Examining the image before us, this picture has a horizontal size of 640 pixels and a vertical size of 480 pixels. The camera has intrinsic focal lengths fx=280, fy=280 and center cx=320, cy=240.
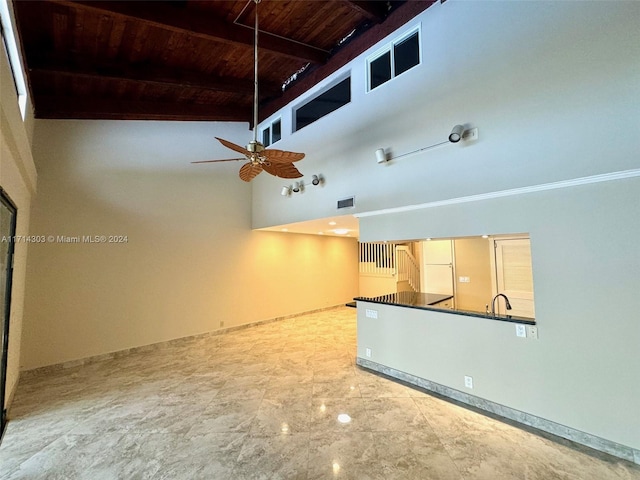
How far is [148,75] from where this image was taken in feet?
14.4

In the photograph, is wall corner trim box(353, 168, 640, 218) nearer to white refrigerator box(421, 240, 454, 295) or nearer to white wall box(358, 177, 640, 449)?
white wall box(358, 177, 640, 449)

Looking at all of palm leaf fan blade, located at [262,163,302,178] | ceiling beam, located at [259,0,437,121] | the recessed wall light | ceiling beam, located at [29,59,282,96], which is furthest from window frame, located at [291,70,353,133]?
A: the recessed wall light

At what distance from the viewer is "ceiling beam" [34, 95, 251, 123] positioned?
4.49 m

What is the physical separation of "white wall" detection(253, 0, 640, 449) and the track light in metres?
0.13

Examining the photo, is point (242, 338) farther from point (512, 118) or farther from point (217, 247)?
point (512, 118)

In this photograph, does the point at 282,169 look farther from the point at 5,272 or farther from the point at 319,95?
the point at 5,272

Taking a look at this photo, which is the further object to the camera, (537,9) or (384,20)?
(384,20)

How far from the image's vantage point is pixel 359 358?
4.39 metres

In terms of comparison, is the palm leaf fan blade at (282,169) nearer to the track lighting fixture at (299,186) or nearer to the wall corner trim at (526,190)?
the wall corner trim at (526,190)

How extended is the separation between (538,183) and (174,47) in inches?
199

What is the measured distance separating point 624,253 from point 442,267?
3601 millimetres

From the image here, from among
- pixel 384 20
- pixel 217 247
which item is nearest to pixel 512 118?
pixel 384 20

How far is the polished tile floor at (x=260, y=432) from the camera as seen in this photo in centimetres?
228

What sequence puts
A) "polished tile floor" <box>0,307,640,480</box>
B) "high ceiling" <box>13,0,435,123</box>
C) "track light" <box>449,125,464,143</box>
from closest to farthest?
1. "polished tile floor" <box>0,307,640,480</box>
2. "track light" <box>449,125,464,143</box>
3. "high ceiling" <box>13,0,435,123</box>
